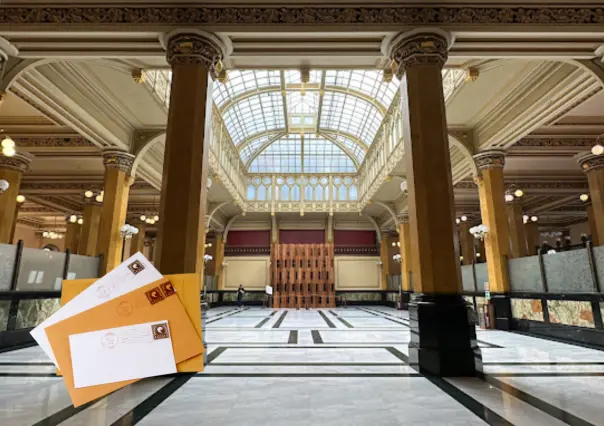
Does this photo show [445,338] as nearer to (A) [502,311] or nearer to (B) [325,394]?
(B) [325,394]

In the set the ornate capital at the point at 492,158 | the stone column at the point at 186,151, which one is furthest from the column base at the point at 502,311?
the stone column at the point at 186,151

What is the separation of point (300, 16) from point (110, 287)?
5.21 meters

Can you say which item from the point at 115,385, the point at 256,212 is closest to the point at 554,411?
the point at 115,385

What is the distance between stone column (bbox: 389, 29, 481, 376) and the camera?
410 centimetres

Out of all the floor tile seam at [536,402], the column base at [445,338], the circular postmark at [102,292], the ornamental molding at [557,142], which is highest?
the ornamental molding at [557,142]

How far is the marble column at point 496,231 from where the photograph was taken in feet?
29.2

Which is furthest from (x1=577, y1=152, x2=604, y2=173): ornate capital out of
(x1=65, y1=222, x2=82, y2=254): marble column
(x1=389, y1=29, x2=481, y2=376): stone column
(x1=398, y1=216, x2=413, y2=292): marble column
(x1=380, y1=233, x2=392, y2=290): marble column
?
(x1=65, y1=222, x2=82, y2=254): marble column

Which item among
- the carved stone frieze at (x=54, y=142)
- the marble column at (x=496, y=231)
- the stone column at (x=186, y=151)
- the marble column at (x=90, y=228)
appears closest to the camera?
the stone column at (x=186, y=151)

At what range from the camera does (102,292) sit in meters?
0.87

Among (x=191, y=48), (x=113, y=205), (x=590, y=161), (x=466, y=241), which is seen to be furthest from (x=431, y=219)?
(x=466, y=241)

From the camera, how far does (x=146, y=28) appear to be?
5016mm

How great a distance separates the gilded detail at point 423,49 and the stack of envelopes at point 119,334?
200 inches

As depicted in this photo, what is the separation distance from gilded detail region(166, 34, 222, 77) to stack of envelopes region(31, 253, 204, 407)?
4.78 m

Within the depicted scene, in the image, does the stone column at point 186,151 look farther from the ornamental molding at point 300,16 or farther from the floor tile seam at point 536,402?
the floor tile seam at point 536,402
